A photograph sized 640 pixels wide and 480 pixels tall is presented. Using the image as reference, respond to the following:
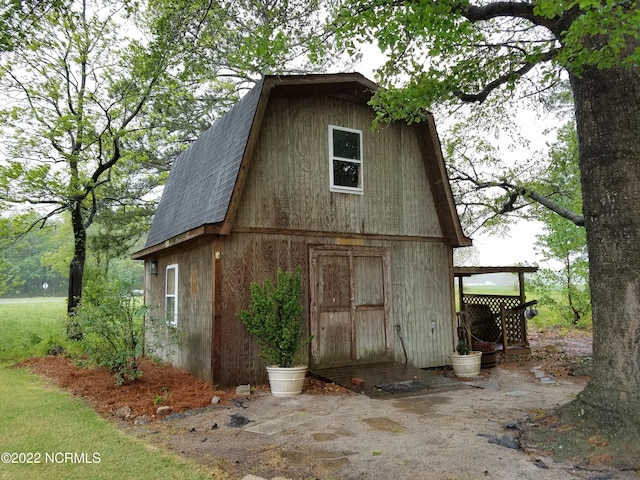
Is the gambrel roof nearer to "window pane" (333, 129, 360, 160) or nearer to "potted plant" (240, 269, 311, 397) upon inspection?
"window pane" (333, 129, 360, 160)

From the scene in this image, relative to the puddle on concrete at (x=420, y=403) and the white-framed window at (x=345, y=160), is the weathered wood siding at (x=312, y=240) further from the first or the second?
the puddle on concrete at (x=420, y=403)

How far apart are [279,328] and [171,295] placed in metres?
3.84

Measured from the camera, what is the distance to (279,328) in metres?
6.57

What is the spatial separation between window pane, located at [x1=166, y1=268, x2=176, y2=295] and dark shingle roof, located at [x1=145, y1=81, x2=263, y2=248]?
0.74 metres

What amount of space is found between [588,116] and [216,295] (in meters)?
5.34

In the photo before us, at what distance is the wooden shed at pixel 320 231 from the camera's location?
702cm

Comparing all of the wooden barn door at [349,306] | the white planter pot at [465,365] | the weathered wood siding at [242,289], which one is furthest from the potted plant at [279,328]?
the white planter pot at [465,365]

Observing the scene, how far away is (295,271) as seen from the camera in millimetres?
7512

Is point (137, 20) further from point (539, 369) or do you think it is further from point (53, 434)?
point (539, 369)

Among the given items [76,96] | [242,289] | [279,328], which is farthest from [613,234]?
[76,96]

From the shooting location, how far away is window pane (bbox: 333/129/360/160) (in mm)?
8258

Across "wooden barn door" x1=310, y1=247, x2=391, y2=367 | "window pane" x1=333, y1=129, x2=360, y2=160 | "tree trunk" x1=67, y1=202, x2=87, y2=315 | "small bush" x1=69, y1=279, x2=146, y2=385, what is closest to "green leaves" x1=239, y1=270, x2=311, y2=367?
"wooden barn door" x1=310, y1=247, x2=391, y2=367

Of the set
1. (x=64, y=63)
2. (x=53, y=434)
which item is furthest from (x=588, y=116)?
(x=64, y=63)

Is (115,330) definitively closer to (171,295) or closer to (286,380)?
(171,295)
